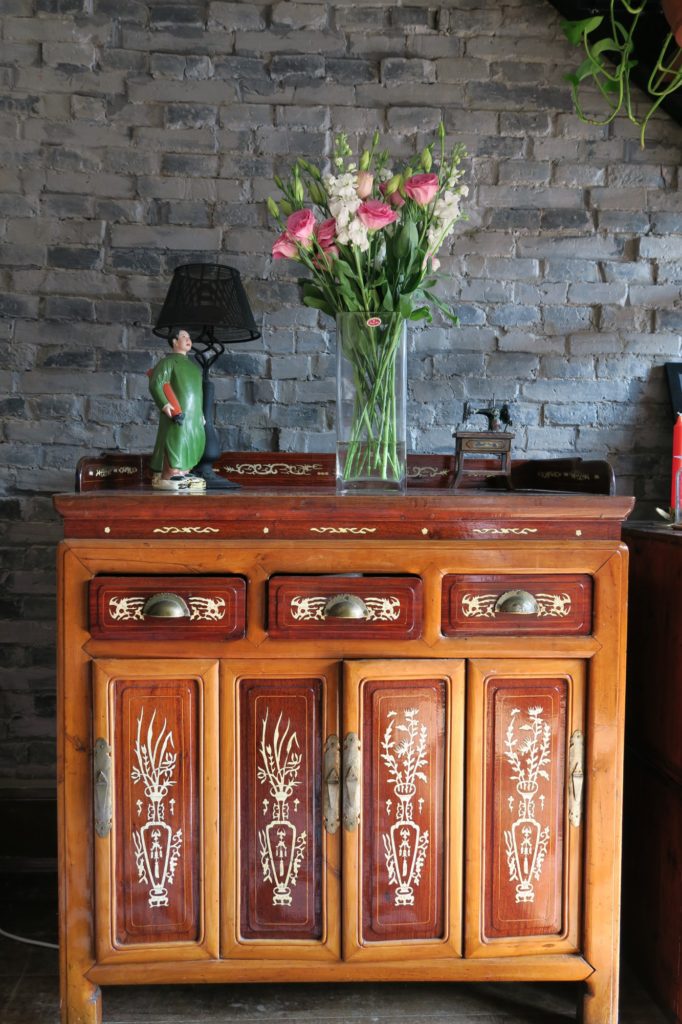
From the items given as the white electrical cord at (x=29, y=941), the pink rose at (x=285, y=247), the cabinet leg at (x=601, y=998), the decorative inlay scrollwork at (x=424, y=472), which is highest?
the pink rose at (x=285, y=247)

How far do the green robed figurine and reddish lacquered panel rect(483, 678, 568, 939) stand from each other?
0.84m

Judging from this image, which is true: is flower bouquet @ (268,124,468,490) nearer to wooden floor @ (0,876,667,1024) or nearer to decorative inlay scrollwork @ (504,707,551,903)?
decorative inlay scrollwork @ (504,707,551,903)

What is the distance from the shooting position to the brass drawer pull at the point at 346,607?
1443mm

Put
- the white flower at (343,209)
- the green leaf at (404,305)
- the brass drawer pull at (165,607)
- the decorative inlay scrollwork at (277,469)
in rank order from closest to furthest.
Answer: the brass drawer pull at (165,607) → the white flower at (343,209) → the green leaf at (404,305) → the decorative inlay scrollwork at (277,469)

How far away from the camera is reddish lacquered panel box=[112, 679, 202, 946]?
57.6 inches

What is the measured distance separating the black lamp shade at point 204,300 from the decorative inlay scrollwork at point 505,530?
2.70 ft

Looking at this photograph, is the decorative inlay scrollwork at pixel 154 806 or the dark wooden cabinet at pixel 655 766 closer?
the decorative inlay scrollwork at pixel 154 806

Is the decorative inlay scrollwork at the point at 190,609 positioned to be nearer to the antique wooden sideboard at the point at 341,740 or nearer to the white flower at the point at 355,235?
the antique wooden sideboard at the point at 341,740

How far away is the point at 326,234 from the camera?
1588 mm

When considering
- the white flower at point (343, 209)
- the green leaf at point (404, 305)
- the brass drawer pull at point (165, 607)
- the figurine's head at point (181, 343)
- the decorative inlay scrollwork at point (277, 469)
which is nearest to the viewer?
the brass drawer pull at point (165, 607)

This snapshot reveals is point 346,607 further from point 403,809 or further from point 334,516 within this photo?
point 403,809

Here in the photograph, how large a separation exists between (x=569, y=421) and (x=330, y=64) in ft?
4.11

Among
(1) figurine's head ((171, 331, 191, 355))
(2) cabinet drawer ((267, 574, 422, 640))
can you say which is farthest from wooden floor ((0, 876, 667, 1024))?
(1) figurine's head ((171, 331, 191, 355))

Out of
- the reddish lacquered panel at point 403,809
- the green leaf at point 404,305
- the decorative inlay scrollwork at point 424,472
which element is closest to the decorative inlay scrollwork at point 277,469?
the decorative inlay scrollwork at point 424,472
